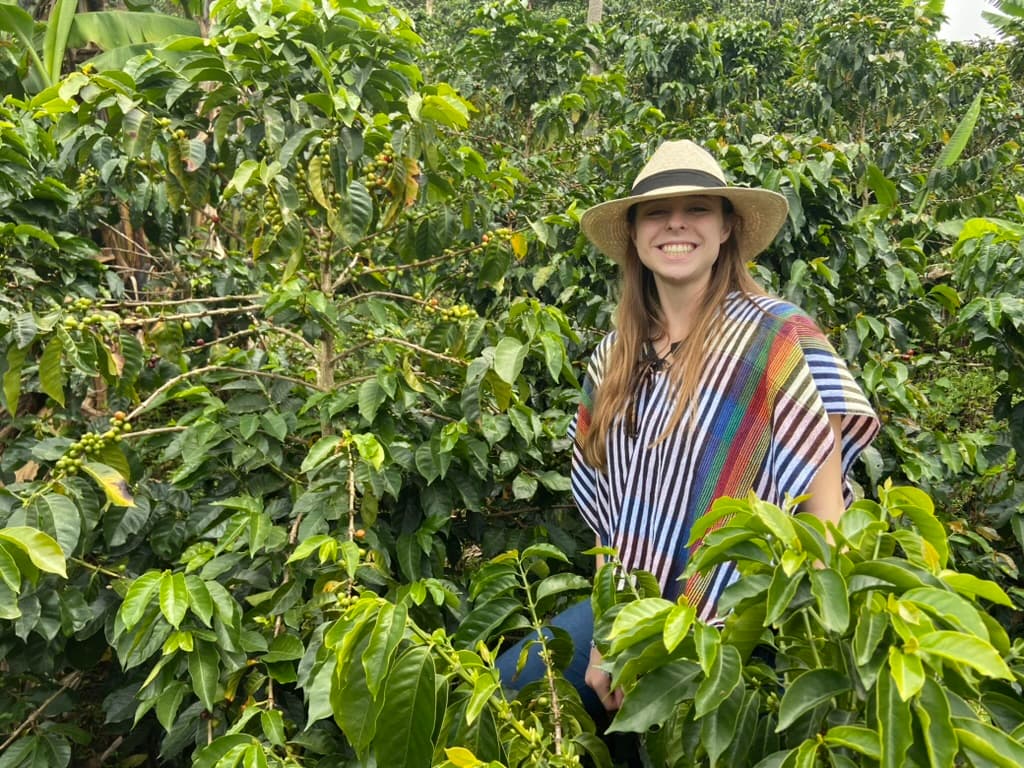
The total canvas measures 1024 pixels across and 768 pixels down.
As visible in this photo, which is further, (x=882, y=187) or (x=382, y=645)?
(x=882, y=187)

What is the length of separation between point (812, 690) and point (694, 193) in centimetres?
116

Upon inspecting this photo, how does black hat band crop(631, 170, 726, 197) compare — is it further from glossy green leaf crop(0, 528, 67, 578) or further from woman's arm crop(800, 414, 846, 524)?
glossy green leaf crop(0, 528, 67, 578)

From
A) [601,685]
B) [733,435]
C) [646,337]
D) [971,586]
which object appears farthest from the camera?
[646,337]

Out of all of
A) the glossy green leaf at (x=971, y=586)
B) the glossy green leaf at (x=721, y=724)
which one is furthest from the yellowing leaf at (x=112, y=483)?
the glossy green leaf at (x=971, y=586)

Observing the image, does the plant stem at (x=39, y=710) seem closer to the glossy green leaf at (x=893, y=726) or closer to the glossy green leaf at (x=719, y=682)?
the glossy green leaf at (x=719, y=682)

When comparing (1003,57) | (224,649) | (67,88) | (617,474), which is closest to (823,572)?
(617,474)

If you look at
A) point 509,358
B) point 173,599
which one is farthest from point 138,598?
point 509,358

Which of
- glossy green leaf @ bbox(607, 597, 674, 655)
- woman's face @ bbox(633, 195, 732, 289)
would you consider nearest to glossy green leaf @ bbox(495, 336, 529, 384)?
woman's face @ bbox(633, 195, 732, 289)

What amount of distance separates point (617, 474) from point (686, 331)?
37cm

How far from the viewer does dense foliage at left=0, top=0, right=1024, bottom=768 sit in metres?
0.87

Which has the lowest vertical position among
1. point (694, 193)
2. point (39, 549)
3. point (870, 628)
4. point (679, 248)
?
point (39, 549)

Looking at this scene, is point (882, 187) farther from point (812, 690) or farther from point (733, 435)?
point (812, 690)

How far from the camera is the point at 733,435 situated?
158 centimetres

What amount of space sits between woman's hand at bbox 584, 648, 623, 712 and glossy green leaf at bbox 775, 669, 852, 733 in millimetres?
871
